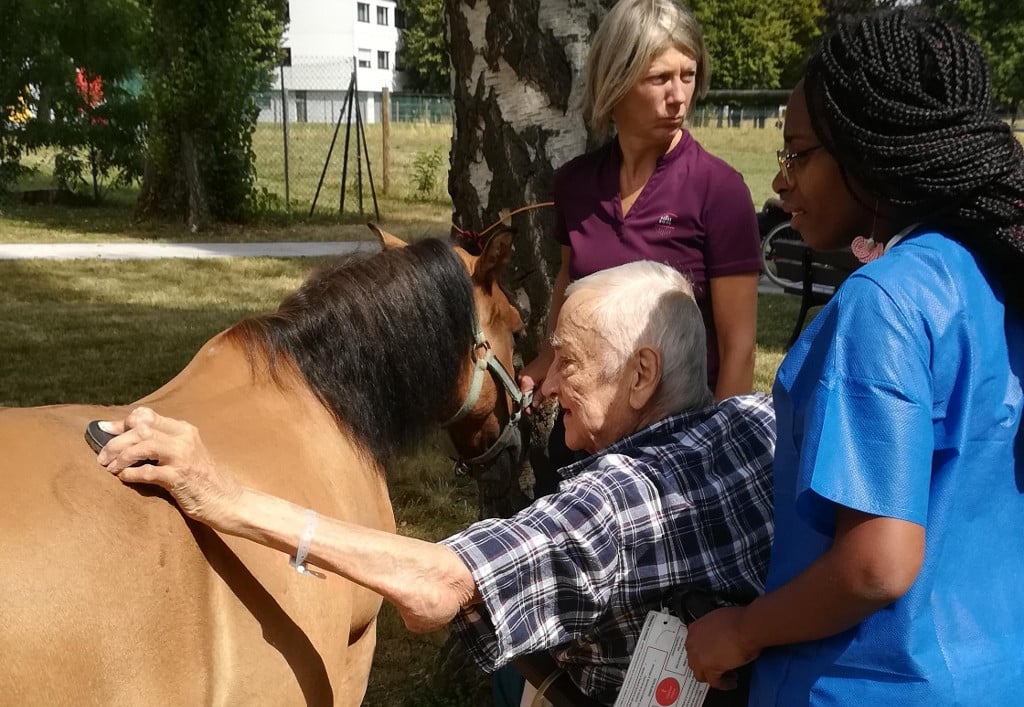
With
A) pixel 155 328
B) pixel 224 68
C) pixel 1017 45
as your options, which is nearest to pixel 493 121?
pixel 155 328

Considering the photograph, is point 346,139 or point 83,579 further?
point 346,139

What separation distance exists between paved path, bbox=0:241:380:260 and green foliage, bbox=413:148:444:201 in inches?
169

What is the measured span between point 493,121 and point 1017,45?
123 feet

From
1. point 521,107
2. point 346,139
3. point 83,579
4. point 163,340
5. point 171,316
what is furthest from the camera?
point 346,139

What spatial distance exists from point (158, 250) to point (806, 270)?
7.62 meters

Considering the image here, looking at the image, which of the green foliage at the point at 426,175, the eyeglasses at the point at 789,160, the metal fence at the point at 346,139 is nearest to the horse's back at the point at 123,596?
the eyeglasses at the point at 789,160

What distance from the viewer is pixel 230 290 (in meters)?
9.09

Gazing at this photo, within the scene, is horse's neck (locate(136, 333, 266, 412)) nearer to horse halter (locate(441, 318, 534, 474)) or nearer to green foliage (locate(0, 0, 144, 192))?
horse halter (locate(441, 318, 534, 474))

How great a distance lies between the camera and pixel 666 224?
2438 mm

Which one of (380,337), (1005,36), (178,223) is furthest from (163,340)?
(1005,36)

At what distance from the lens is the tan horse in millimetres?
1387

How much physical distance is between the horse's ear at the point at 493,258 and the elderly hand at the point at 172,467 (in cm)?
129

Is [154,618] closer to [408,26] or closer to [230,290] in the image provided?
[230,290]

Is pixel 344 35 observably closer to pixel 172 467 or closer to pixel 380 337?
pixel 380 337
